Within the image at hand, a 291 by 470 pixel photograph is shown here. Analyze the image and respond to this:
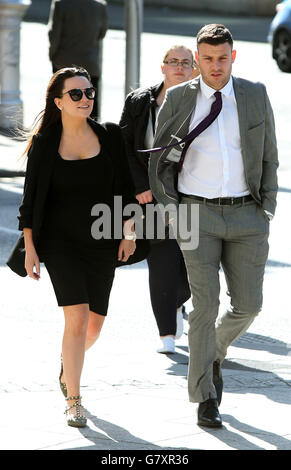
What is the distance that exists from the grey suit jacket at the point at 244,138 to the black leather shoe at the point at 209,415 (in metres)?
0.99

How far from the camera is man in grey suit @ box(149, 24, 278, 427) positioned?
5.56 meters

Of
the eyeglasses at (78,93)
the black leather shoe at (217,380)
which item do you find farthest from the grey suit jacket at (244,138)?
the black leather shoe at (217,380)

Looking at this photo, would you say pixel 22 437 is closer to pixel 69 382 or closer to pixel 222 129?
pixel 69 382

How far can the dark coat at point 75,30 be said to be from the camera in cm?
1424

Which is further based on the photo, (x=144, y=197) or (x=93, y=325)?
→ (x=144, y=197)

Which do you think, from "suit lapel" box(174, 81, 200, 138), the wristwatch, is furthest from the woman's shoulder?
the wristwatch

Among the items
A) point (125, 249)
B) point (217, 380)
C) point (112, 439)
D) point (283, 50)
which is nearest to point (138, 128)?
point (125, 249)

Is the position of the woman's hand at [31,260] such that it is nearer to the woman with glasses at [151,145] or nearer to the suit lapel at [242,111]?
the suit lapel at [242,111]

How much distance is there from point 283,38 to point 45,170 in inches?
713

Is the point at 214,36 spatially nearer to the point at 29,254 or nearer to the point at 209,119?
the point at 209,119

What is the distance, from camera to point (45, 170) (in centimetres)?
567

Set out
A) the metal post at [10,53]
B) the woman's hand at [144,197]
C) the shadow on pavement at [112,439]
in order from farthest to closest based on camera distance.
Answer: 1. the metal post at [10,53]
2. the woman's hand at [144,197]
3. the shadow on pavement at [112,439]

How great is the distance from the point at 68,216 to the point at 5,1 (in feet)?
34.8
